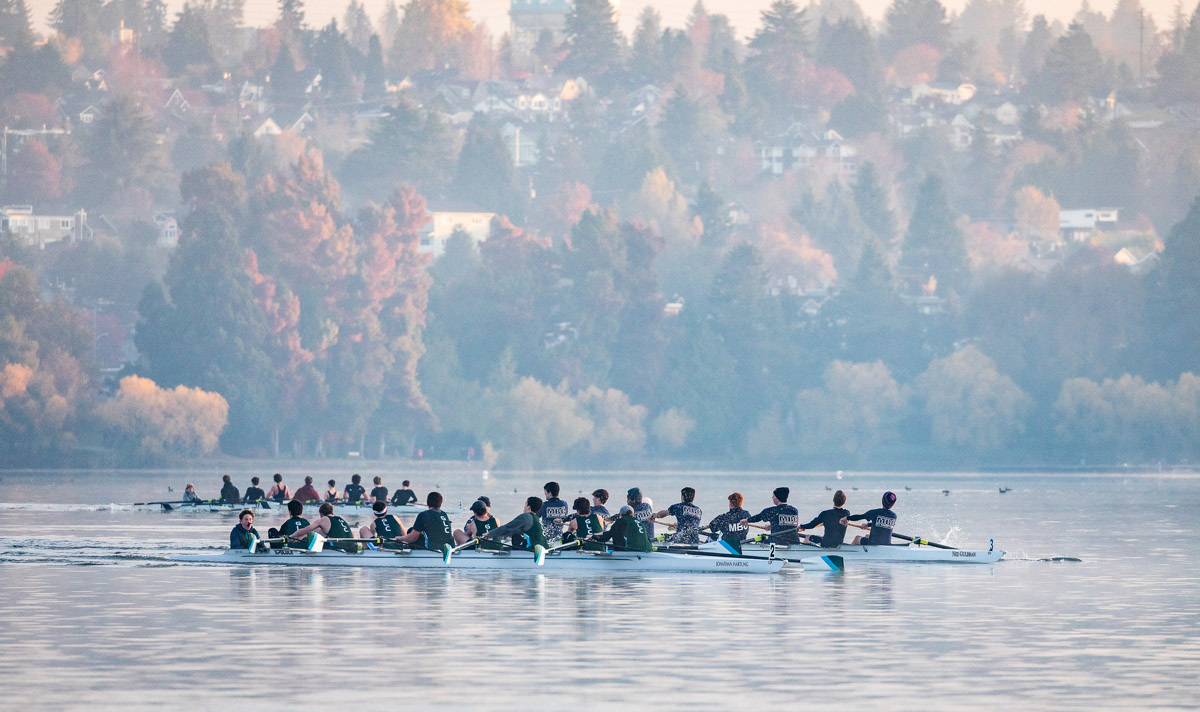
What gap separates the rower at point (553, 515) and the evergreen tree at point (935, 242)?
153 m

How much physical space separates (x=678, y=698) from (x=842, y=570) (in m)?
17.5

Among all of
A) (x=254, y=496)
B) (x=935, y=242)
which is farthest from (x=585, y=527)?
(x=935, y=242)

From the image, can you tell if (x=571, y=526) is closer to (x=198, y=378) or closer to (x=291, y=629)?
(x=291, y=629)

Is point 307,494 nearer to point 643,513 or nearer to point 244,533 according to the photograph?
point 244,533

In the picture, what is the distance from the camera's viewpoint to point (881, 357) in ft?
559

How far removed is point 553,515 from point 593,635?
471 inches

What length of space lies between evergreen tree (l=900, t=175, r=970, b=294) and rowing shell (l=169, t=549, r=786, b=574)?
153654 mm

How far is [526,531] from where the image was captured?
40562 millimetres

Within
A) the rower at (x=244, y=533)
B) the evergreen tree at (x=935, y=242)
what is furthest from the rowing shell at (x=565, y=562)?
the evergreen tree at (x=935, y=242)

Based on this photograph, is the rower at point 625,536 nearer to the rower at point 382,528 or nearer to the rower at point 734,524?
the rower at point 734,524

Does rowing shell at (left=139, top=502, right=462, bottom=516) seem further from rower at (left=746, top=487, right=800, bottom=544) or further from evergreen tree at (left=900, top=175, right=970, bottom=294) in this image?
evergreen tree at (left=900, top=175, right=970, bottom=294)

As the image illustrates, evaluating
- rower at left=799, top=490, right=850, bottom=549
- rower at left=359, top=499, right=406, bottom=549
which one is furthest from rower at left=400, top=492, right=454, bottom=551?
rower at left=799, top=490, right=850, bottom=549

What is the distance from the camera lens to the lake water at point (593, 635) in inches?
966

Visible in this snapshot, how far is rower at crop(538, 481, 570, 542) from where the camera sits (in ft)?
137
